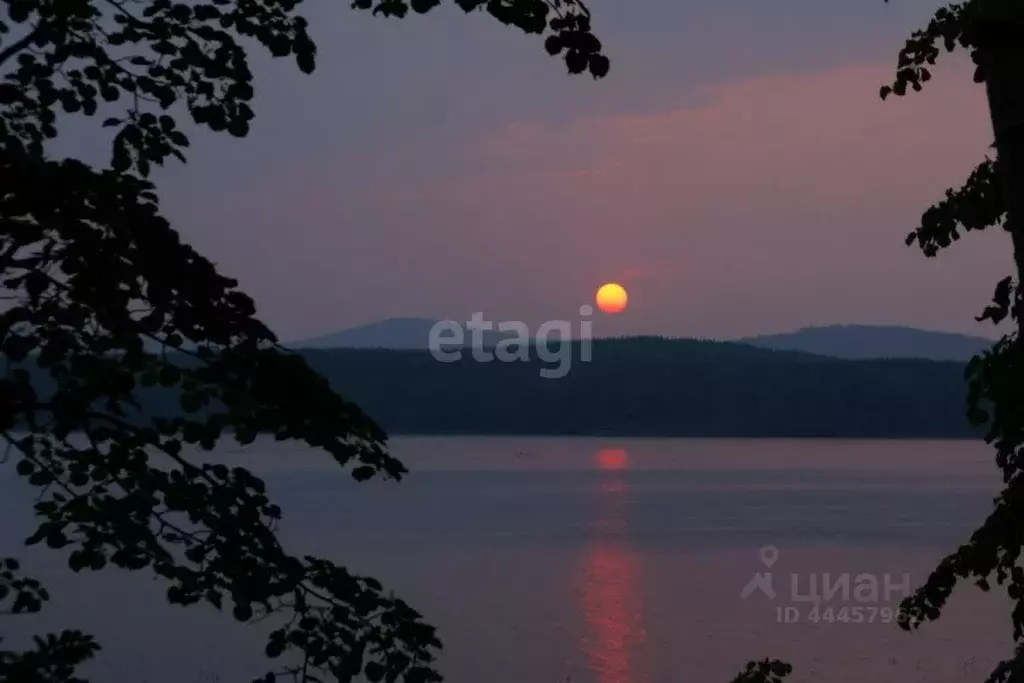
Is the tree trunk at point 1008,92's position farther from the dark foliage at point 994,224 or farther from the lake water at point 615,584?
the lake water at point 615,584

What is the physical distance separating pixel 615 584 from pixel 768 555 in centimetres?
1012

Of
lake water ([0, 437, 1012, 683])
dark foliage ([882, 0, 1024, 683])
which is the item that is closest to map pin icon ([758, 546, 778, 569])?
lake water ([0, 437, 1012, 683])

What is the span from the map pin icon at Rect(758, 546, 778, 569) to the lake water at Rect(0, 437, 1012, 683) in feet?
0.59

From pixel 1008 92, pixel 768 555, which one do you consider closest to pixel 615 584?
pixel 768 555

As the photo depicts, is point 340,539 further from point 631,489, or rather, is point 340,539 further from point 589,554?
point 631,489

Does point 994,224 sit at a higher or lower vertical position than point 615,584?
higher

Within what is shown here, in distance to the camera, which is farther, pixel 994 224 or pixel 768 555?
pixel 768 555

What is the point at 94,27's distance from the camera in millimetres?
4457

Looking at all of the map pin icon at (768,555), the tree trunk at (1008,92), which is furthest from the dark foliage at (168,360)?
the map pin icon at (768,555)

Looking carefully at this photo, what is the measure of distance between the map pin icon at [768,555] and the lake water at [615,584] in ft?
0.59

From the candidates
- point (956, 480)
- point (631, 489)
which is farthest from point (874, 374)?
point (631, 489)

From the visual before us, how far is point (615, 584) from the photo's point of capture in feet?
158

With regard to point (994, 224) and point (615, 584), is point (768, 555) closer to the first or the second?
point (615, 584)

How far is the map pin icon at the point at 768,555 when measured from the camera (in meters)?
53.4
